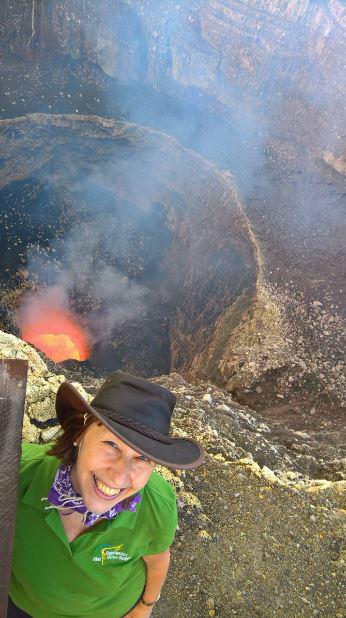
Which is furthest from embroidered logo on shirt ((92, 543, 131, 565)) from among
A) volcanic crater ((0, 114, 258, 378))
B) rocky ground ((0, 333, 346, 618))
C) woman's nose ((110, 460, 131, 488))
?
volcanic crater ((0, 114, 258, 378))

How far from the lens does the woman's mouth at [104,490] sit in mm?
1593

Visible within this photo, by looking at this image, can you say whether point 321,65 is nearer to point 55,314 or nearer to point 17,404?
point 55,314

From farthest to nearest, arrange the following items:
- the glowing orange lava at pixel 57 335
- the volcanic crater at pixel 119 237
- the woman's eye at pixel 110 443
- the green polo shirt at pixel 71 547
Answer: the glowing orange lava at pixel 57 335, the volcanic crater at pixel 119 237, the green polo shirt at pixel 71 547, the woman's eye at pixel 110 443

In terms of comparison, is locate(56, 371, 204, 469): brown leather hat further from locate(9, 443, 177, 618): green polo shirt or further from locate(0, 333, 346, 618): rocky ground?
locate(0, 333, 346, 618): rocky ground

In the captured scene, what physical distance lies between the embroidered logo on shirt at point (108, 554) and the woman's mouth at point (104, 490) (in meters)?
0.28

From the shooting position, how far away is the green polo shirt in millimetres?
1688

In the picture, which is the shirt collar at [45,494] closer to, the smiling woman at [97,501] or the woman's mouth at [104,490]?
the smiling woman at [97,501]

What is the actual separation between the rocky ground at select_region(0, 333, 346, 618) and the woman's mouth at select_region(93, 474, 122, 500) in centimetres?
177

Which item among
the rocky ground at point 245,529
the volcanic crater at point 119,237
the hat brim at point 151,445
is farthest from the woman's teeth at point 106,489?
the volcanic crater at point 119,237

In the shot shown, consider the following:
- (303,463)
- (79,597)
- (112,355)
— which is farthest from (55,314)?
(79,597)

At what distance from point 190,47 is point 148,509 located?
38.5 ft

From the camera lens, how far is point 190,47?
425 inches

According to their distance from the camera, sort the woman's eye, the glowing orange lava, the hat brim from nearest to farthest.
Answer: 1. the hat brim
2. the woman's eye
3. the glowing orange lava

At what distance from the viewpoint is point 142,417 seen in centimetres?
153
